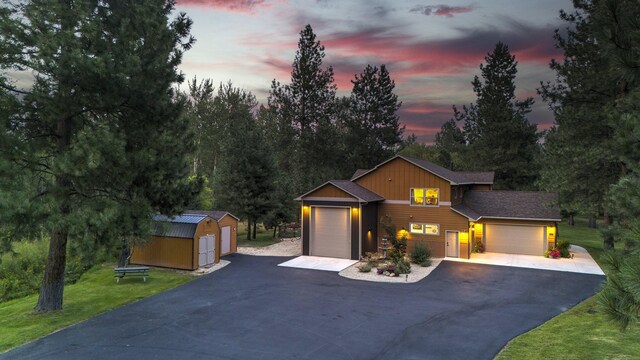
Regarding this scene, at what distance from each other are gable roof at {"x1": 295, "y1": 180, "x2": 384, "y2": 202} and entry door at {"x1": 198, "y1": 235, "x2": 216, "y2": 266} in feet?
20.3

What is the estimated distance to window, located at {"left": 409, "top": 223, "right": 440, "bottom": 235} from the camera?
2495cm

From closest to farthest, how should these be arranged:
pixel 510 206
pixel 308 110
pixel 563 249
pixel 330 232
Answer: pixel 563 249, pixel 330 232, pixel 510 206, pixel 308 110

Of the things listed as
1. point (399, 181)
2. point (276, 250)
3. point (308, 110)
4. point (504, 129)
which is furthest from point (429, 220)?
point (308, 110)

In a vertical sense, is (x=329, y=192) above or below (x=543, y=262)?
above

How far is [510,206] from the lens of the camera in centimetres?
2645

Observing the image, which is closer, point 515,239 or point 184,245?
point 184,245

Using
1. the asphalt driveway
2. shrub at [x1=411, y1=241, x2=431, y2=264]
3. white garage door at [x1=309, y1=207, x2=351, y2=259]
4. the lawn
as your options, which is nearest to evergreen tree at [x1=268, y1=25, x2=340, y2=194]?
white garage door at [x1=309, y1=207, x2=351, y2=259]

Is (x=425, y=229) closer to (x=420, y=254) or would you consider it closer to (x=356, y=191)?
(x=420, y=254)

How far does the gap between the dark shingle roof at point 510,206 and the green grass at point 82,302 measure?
59.8 ft

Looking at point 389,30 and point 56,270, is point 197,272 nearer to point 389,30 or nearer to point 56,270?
point 56,270

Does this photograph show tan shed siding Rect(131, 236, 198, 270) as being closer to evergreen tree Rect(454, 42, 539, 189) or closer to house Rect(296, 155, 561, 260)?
house Rect(296, 155, 561, 260)

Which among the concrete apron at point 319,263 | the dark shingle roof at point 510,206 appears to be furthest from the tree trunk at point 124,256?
the dark shingle roof at point 510,206

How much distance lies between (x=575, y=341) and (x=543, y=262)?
13.6 meters

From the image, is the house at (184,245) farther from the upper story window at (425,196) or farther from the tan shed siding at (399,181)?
the upper story window at (425,196)
